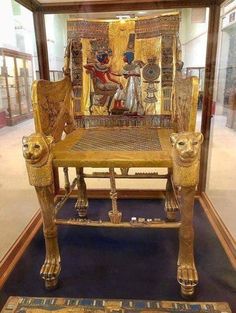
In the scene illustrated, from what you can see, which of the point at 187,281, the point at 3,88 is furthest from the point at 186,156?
the point at 3,88

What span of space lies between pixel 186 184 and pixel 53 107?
77 cm

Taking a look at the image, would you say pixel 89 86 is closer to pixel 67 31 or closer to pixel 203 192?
pixel 67 31

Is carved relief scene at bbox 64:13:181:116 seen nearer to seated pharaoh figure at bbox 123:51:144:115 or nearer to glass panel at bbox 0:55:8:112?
seated pharaoh figure at bbox 123:51:144:115

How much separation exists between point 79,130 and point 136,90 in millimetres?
438

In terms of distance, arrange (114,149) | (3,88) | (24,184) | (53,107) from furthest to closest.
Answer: (3,88)
(24,184)
(53,107)
(114,149)

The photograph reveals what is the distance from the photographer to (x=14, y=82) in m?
4.78

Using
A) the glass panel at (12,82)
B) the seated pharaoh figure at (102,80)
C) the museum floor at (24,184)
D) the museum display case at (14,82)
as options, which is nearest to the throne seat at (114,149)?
the seated pharaoh figure at (102,80)

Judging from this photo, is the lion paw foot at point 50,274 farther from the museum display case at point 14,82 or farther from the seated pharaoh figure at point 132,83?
the museum display case at point 14,82

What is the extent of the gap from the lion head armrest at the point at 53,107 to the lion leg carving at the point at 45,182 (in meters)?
0.16

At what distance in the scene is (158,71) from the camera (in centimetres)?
171

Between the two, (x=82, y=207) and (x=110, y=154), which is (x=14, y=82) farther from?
(x=110, y=154)

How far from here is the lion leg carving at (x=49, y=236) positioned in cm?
123

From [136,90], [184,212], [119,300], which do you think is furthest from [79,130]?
[119,300]

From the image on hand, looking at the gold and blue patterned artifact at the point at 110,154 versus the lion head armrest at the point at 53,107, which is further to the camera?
the lion head armrest at the point at 53,107
